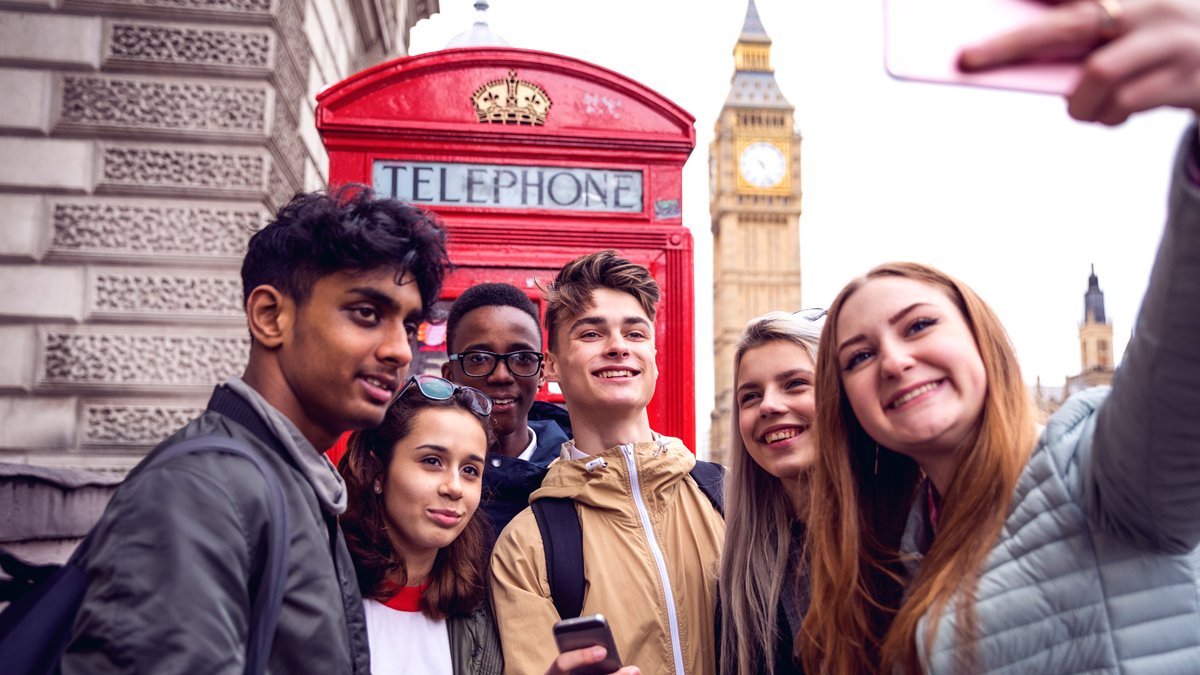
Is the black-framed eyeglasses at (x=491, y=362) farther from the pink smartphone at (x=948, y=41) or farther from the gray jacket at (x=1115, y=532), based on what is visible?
the pink smartphone at (x=948, y=41)

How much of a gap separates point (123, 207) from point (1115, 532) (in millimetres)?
→ 4764

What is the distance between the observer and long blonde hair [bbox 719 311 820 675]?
6.53 feet


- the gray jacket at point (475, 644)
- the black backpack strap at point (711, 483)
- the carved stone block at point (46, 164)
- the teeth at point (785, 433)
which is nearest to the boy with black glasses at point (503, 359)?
the black backpack strap at point (711, 483)

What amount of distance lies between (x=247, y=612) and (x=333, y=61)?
5978 millimetres

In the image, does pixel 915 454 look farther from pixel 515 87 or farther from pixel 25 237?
pixel 25 237

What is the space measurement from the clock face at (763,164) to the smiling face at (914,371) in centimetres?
6820

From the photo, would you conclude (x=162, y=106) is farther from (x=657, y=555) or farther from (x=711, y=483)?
(x=657, y=555)

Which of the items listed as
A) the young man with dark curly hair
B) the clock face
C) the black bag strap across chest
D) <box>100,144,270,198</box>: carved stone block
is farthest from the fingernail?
the clock face

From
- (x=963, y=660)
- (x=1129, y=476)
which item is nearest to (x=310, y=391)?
(x=963, y=660)

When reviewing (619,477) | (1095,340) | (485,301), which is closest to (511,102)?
(485,301)

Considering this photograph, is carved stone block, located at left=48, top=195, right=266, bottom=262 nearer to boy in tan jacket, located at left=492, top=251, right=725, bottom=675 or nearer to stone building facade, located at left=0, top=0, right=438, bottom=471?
stone building facade, located at left=0, top=0, right=438, bottom=471

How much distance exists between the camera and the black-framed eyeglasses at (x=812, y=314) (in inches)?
88.9

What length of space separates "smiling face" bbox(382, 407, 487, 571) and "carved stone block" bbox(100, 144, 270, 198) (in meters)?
3.04

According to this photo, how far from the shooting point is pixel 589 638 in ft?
5.40
